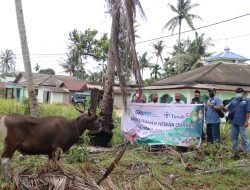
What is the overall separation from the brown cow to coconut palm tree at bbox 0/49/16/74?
83.0 meters

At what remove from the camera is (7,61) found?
87.9 metres

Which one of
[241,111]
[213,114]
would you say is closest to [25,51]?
[213,114]

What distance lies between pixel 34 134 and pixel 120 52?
4.47 metres

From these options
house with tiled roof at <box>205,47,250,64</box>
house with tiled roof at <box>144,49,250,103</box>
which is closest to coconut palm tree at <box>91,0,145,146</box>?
house with tiled roof at <box>144,49,250,103</box>

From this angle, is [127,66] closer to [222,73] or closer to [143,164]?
[143,164]

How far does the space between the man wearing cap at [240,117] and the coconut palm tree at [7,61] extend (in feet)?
268

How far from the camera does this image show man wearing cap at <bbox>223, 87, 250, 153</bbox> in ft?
30.9

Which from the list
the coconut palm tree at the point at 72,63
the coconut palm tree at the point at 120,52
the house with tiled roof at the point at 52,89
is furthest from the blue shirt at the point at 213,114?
the coconut palm tree at the point at 72,63

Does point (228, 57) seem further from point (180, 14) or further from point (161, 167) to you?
point (161, 167)

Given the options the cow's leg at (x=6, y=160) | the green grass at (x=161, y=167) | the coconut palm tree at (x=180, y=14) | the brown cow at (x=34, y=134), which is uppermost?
the coconut palm tree at (x=180, y=14)

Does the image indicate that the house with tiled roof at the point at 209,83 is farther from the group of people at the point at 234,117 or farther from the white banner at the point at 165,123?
the group of people at the point at 234,117

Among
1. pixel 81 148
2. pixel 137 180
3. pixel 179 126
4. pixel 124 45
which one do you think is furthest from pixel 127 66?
pixel 137 180

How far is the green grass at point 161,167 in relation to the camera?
636 centimetres

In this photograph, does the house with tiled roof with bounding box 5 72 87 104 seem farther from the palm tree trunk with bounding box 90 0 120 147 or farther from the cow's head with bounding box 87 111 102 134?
the cow's head with bounding box 87 111 102 134
